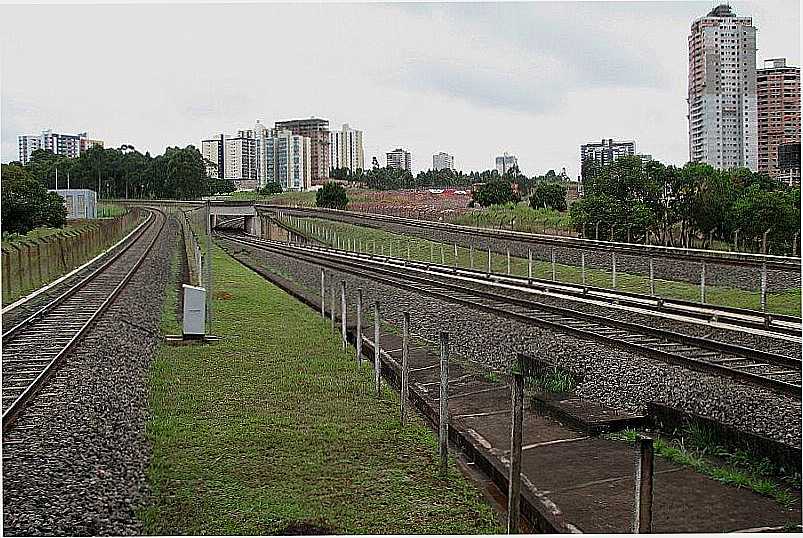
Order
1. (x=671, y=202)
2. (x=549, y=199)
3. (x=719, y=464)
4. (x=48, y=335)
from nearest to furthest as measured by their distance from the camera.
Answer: (x=719, y=464)
(x=48, y=335)
(x=671, y=202)
(x=549, y=199)

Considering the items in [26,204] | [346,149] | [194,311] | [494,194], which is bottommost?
[194,311]

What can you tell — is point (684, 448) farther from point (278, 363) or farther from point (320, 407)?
point (278, 363)

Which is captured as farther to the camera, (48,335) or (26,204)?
(26,204)

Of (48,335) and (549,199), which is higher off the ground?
(549,199)

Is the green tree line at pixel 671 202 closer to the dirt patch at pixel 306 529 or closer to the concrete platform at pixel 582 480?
the concrete platform at pixel 582 480

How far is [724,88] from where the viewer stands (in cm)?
3203

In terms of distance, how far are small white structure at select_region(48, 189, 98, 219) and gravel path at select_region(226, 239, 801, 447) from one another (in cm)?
5509

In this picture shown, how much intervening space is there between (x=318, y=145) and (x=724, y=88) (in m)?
151

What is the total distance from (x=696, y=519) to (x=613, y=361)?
19.2 feet

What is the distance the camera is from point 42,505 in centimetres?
648

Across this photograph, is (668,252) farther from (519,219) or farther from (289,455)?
(519,219)

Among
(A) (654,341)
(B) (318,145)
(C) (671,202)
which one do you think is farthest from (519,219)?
(B) (318,145)

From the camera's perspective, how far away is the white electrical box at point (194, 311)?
15008 millimetres

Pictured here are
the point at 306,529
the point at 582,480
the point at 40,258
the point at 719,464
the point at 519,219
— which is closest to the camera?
the point at 306,529
